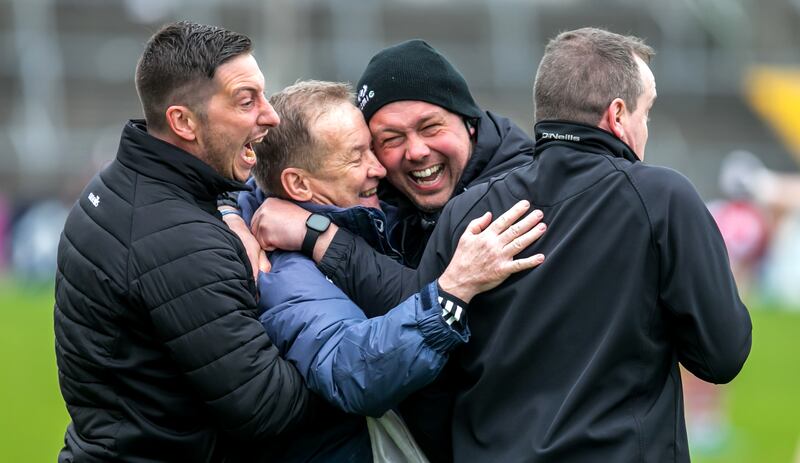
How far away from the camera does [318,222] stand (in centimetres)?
465

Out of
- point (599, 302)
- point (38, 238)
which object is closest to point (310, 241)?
point (599, 302)

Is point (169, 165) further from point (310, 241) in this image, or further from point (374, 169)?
point (374, 169)

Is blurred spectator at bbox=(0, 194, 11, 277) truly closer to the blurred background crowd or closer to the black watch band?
the blurred background crowd

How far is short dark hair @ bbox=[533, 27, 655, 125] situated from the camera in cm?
408

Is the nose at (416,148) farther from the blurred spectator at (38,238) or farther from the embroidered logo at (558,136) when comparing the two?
the blurred spectator at (38,238)

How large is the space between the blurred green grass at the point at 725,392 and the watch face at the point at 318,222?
6.64 metres

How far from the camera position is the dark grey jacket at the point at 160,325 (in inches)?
163

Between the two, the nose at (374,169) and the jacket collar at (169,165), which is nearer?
the jacket collar at (169,165)

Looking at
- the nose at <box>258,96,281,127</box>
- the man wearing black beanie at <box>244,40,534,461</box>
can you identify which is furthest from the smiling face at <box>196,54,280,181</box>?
the man wearing black beanie at <box>244,40,534,461</box>

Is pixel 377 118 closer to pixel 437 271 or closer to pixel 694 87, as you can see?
pixel 437 271

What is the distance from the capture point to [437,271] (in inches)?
170

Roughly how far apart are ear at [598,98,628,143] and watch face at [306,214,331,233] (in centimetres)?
110

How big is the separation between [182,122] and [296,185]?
24.1 inches

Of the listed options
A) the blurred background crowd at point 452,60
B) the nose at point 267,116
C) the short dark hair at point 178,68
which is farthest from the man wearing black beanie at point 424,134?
the blurred background crowd at point 452,60
